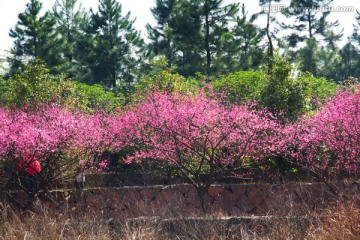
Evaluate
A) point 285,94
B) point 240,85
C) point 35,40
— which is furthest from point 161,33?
point 285,94

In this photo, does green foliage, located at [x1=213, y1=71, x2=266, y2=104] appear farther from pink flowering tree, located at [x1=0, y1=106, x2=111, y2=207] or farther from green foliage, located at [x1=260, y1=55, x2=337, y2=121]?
pink flowering tree, located at [x1=0, y1=106, x2=111, y2=207]

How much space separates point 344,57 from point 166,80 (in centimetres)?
2025

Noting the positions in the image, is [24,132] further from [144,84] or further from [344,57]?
[344,57]

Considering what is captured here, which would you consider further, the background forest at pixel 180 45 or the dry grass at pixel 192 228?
the background forest at pixel 180 45

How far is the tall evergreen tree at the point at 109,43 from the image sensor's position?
31.9m

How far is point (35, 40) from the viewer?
31.2m

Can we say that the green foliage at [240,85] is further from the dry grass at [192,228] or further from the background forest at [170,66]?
the dry grass at [192,228]

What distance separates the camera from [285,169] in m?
13.0

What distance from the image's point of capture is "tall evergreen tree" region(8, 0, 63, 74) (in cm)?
3084

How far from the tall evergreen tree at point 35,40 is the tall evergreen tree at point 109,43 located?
6.78 ft

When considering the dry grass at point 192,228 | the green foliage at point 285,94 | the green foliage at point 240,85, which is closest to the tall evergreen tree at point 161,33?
the green foliage at point 240,85

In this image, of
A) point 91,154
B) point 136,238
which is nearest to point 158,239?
point 136,238

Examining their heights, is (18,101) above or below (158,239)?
above

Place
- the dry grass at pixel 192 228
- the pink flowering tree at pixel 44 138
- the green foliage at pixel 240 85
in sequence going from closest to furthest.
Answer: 1. the dry grass at pixel 192 228
2. the pink flowering tree at pixel 44 138
3. the green foliage at pixel 240 85
